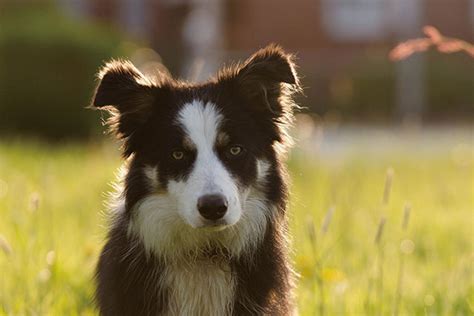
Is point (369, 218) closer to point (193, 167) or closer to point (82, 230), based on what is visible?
point (82, 230)

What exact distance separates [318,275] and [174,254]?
0.66 meters

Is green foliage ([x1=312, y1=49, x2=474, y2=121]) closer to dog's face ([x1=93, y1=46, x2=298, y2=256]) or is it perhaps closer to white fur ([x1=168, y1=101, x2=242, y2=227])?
dog's face ([x1=93, y1=46, x2=298, y2=256])

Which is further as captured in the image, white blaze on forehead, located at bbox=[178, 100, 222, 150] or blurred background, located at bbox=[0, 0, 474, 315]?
blurred background, located at bbox=[0, 0, 474, 315]

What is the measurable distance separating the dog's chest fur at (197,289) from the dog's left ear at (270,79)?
2.66ft

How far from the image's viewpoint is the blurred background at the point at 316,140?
4871 mm

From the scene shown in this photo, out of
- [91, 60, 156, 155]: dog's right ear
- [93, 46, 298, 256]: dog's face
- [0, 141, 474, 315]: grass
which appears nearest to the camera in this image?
[93, 46, 298, 256]: dog's face

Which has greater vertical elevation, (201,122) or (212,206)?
(201,122)

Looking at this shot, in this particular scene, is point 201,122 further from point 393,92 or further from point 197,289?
point 393,92

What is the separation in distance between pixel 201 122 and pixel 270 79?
0.41 meters

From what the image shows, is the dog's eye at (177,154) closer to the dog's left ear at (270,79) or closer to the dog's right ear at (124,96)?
the dog's right ear at (124,96)

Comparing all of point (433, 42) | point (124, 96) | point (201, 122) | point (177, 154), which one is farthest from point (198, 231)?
point (433, 42)

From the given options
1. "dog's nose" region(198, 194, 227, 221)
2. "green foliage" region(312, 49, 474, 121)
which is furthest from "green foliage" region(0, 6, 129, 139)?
"dog's nose" region(198, 194, 227, 221)

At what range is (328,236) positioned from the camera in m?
6.46

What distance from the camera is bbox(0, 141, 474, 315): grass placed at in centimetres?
464
